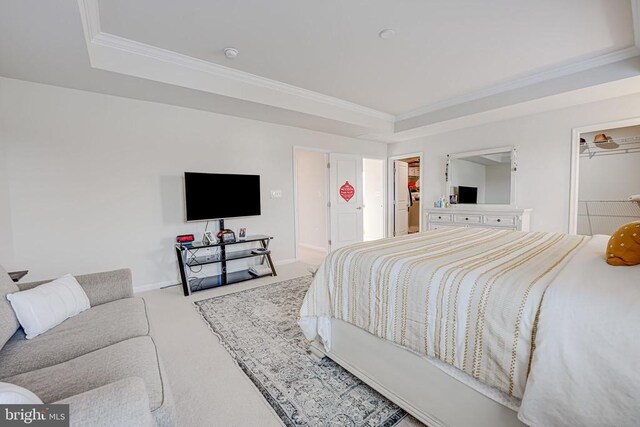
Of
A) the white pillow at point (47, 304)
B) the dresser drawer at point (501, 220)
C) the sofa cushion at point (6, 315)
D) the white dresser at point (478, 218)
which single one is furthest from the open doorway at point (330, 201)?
the sofa cushion at point (6, 315)

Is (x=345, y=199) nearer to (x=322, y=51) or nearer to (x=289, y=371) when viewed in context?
(x=322, y=51)

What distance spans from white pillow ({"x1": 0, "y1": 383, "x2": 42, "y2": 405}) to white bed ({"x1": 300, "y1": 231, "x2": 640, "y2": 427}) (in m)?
1.41

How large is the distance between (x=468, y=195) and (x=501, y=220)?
0.83m

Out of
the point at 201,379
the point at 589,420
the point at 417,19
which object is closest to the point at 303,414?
→ the point at 201,379

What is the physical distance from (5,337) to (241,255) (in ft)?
8.54

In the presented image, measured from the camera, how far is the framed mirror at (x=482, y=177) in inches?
174

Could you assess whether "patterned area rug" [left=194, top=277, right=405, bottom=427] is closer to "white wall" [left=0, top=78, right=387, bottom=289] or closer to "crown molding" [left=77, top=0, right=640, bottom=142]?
"white wall" [left=0, top=78, right=387, bottom=289]

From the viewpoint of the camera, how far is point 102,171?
3229 millimetres

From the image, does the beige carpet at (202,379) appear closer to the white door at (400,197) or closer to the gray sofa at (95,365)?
the gray sofa at (95,365)

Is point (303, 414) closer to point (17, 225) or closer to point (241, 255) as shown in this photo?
point (241, 255)

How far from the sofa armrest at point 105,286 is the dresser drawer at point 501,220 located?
4.72 meters

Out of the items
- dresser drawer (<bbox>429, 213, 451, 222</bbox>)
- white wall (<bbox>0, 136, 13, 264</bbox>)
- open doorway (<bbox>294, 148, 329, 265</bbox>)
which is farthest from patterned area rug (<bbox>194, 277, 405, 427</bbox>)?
dresser drawer (<bbox>429, 213, 451, 222</bbox>)

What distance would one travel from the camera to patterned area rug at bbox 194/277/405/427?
151 centimetres

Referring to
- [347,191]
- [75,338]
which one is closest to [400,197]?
[347,191]
